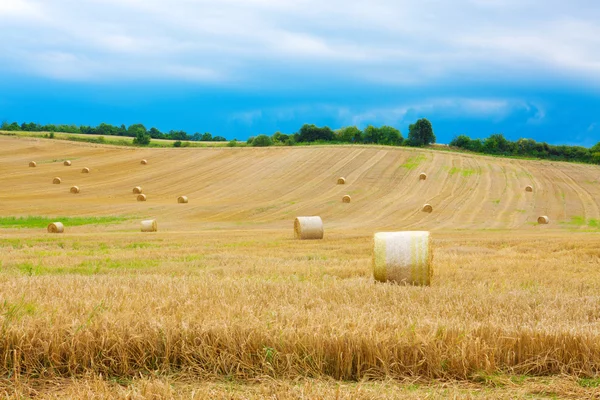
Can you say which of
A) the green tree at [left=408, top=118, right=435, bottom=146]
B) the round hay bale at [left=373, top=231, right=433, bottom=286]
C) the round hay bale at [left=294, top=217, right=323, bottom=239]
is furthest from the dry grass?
the green tree at [left=408, top=118, right=435, bottom=146]

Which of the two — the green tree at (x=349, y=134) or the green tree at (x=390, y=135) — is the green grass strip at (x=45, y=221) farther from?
the green tree at (x=390, y=135)

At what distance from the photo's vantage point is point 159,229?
30.5m

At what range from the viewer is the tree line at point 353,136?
76.9 m

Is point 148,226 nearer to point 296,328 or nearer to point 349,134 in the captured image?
point 296,328

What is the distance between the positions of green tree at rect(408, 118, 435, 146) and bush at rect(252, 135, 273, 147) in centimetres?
1905

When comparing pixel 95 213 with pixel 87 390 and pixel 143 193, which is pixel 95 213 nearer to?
pixel 143 193

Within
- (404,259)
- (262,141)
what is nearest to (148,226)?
(404,259)

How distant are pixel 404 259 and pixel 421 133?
70.0m

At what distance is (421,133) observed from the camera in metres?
77.4

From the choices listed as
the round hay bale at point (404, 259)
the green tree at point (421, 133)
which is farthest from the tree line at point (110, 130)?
the round hay bale at point (404, 259)

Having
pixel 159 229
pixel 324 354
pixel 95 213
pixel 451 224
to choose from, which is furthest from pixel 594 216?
pixel 324 354

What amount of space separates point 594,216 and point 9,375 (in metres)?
39.8

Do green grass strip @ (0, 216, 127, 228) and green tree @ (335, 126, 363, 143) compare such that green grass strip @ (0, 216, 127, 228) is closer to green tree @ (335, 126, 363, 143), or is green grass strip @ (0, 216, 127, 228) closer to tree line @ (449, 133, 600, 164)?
tree line @ (449, 133, 600, 164)

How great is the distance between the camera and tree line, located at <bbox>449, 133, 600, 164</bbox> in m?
69.0
